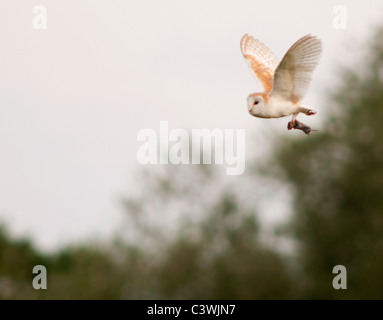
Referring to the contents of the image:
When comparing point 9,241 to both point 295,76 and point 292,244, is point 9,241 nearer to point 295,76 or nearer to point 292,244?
point 292,244

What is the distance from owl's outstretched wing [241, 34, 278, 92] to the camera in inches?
179

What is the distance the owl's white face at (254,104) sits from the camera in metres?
3.10

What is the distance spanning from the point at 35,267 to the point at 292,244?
21593 mm

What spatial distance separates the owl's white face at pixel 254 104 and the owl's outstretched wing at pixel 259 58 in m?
1.24

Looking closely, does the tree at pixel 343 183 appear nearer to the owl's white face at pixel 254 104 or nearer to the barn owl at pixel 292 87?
the barn owl at pixel 292 87

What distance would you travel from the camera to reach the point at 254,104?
3162 mm

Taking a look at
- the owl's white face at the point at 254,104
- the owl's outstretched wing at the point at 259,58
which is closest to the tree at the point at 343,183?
the owl's outstretched wing at the point at 259,58

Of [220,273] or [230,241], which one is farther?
[230,241]

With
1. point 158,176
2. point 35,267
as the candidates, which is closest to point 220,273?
point 158,176

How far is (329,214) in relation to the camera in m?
30.7

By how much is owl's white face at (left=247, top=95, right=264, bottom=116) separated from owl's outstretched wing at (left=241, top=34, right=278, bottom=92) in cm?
124

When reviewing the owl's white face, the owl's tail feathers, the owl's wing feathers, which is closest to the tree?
the owl's wing feathers

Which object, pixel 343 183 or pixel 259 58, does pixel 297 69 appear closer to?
pixel 259 58
